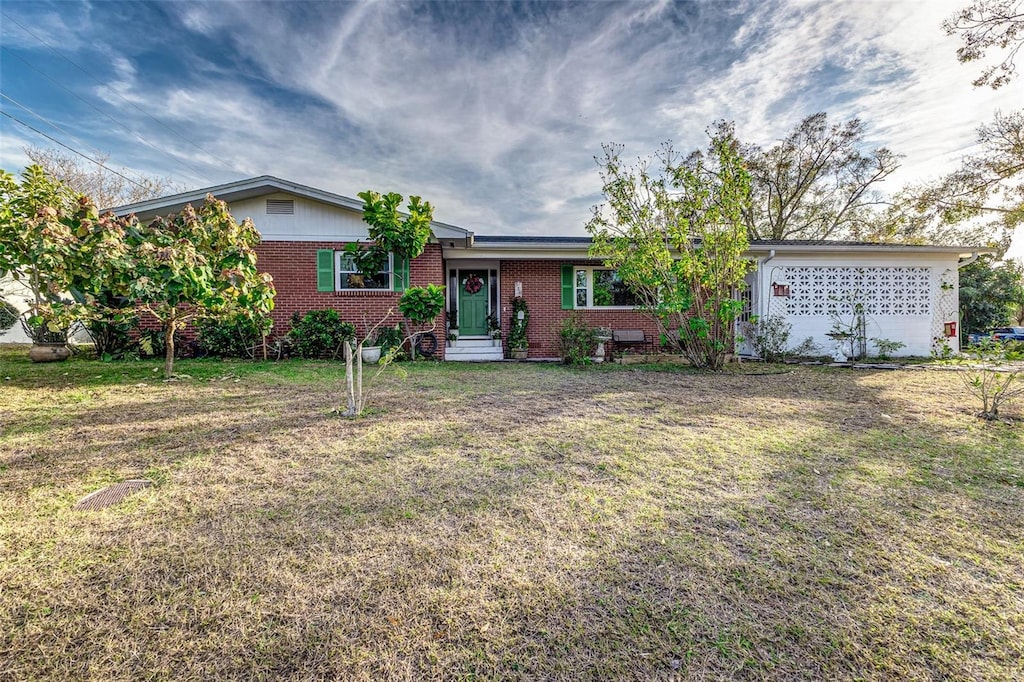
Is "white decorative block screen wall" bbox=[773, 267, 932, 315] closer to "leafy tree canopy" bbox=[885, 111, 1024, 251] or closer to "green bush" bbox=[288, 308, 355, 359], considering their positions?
"leafy tree canopy" bbox=[885, 111, 1024, 251]

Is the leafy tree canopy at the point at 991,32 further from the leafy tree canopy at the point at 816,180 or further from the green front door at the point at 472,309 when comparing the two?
the green front door at the point at 472,309

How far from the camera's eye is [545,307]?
11.4 metres

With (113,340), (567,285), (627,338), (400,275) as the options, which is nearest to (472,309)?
(400,275)

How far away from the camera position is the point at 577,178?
41.8 feet

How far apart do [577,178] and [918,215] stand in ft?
40.0

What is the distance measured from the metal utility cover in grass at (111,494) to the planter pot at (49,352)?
8633 millimetres

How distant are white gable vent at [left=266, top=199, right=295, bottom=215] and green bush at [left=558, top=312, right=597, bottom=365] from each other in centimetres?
709

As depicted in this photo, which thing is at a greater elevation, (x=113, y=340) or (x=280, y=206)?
(x=280, y=206)

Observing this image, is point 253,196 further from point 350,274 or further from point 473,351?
point 473,351

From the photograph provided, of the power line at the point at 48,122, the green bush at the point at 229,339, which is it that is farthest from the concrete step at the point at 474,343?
the power line at the point at 48,122

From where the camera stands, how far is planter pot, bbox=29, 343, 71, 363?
27.9 feet

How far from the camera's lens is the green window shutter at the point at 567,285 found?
1135cm

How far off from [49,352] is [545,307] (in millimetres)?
10768

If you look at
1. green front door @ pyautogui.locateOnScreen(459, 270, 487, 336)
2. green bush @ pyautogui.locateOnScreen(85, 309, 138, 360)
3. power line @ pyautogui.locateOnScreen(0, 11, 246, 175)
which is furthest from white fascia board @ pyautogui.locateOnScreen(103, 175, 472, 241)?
power line @ pyautogui.locateOnScreen(0, 11, 246, 175)
